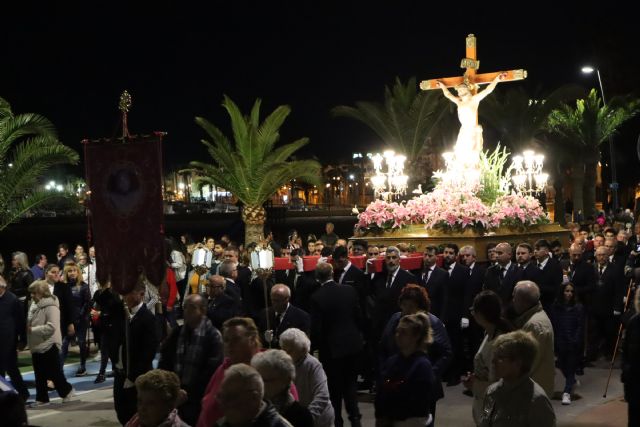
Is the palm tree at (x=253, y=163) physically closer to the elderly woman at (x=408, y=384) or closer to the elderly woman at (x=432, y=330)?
the elderly woman at (x=432, y=330)

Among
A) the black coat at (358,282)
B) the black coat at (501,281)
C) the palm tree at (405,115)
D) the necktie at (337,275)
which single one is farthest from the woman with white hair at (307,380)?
the palm tree at (405,115)

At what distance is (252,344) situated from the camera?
623 centimetres

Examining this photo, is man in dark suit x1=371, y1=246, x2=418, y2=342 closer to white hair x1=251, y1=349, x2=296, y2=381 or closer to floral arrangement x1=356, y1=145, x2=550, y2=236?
white hair x1=251, y1=349, x2=296, y2=381

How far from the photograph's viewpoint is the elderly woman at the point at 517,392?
4.99 metres

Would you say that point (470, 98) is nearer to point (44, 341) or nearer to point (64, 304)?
point (64, 304)

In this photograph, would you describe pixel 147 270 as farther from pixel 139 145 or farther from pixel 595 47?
pixel 595 47

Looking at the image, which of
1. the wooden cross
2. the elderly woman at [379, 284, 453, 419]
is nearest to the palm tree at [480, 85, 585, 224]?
the wooden cross

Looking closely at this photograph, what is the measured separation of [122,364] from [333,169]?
10622cm

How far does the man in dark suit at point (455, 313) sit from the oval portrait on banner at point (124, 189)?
4844mm

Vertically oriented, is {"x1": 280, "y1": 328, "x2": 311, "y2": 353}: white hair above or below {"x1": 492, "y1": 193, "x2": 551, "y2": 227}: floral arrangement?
below

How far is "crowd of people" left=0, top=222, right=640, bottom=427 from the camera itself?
16.8 ft

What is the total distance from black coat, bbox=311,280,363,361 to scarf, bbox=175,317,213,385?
1.90 m

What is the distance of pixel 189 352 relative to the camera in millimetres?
7277

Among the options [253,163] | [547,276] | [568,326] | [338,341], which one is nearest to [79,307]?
[338,341]
